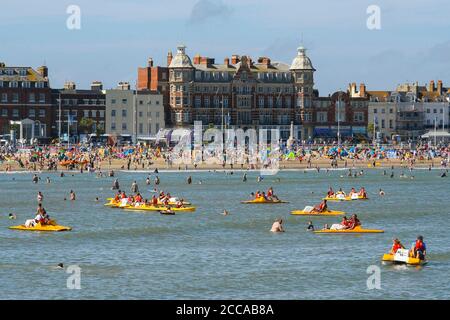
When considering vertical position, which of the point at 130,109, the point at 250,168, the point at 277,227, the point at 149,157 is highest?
the point at 130,109

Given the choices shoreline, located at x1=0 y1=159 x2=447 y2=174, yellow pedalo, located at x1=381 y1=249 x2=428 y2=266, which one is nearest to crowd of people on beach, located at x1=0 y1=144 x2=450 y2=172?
shoreline, located at x1=0 y1=159 x2=447 y2=174

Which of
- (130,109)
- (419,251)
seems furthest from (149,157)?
(419,251)

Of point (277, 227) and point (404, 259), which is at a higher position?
point (277, 227)

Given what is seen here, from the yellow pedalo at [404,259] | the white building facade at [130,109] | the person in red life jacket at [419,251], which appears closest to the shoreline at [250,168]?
the white building facade at [130,109]

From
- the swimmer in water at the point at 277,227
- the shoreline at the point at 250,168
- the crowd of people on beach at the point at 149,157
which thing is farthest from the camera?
the crowd of people on beach at the point at 149,157

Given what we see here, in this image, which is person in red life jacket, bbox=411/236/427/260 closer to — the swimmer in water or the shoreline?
the swimmer in water

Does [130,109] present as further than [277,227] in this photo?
Yes

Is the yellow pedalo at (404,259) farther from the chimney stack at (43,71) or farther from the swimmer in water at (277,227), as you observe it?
the chimney stack at (43,71)

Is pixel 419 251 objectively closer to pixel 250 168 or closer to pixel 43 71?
pixel 250 168

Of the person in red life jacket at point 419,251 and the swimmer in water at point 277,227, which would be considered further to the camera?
the swimmer in water at point 277,227

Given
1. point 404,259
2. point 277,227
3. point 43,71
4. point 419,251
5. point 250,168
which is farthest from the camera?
point 43,71
